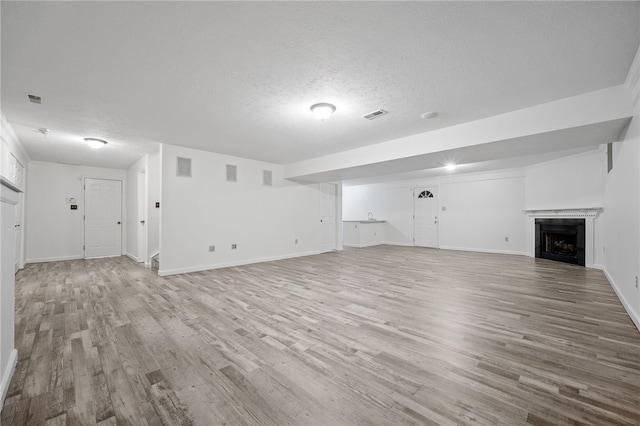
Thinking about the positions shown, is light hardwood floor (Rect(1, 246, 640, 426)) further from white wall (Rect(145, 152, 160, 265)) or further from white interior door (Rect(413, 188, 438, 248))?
white interior door (Rect(413, 188, 438, 248))

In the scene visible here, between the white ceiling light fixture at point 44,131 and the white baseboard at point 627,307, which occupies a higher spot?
the white ceiling light fixture at point 44,131

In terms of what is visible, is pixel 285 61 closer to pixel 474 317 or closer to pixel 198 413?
pixel 198 413

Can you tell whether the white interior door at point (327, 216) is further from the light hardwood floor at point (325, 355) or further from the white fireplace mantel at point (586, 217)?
the white fireplace mantel at point (586, 217)

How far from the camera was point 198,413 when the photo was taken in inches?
58.1

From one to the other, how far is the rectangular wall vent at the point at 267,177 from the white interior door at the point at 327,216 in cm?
195

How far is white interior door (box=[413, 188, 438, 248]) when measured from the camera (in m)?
9.27

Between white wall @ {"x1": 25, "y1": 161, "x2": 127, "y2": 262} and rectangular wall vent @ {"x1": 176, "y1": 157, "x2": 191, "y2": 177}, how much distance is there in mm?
4012

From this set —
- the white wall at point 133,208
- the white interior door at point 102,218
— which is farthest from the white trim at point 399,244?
the white interior door at point 102,218

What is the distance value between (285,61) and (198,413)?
8.82 feet

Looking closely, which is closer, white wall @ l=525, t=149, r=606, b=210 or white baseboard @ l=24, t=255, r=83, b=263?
white wall @ l=525, t=149, r=606, b=210

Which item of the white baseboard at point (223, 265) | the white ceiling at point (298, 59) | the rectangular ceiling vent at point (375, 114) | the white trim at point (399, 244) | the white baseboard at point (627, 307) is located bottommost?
the white trim at point (399, 244)

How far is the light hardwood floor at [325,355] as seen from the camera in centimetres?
149

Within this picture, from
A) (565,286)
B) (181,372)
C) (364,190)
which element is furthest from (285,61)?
(364,190)

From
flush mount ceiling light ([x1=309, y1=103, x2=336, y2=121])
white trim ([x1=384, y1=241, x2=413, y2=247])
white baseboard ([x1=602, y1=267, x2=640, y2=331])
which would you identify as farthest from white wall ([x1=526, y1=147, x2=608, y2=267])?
flush mount ceiling light ([x1=309, y1=103, x2=336, y2=121])
